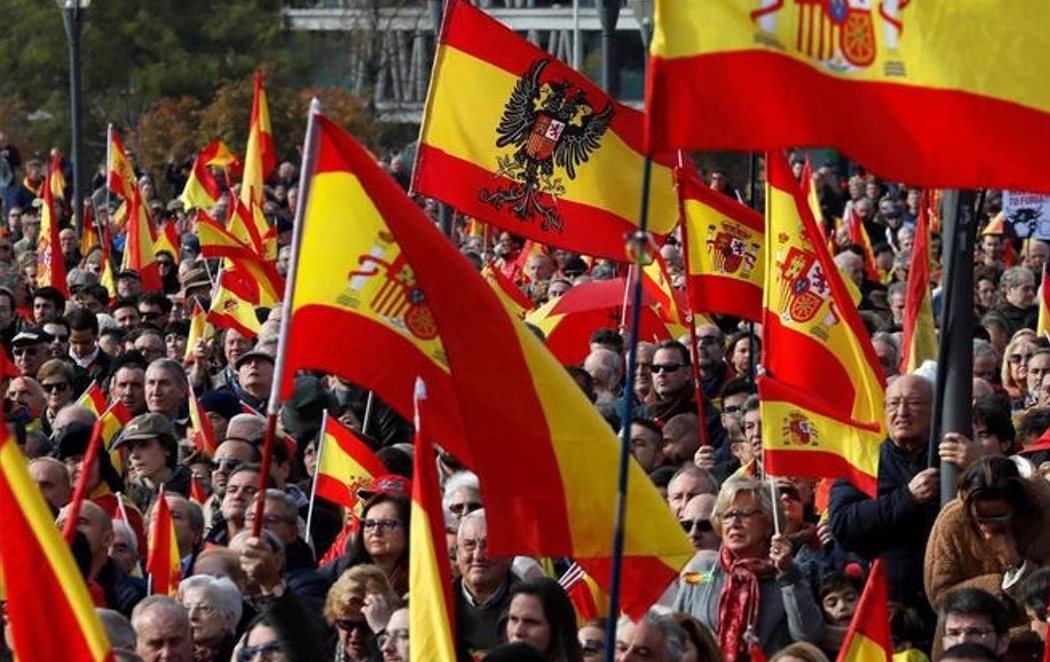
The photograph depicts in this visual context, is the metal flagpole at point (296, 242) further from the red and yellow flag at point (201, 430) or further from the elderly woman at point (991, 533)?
the red and yellow flag at point (201, 430)

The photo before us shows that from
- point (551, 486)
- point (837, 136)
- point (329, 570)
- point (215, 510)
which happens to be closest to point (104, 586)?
point (329, 570)

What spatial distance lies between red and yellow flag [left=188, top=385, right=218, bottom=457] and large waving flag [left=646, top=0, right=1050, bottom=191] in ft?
23.7

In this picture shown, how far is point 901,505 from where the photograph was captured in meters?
11.0

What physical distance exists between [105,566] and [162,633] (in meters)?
1.86

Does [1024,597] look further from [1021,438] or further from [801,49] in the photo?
[1021,438]

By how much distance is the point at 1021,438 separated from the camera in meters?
13.5

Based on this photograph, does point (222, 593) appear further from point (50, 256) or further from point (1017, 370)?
point (50, 256)

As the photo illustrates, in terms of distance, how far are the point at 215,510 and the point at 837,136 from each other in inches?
216

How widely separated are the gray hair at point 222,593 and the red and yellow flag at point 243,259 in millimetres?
8365

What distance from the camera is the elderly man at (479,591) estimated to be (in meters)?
10.3

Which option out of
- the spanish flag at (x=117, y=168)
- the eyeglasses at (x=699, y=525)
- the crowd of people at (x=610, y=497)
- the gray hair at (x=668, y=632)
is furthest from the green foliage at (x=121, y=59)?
the gray hair at (x=668, y=632)

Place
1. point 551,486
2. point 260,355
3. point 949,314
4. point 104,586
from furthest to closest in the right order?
1. point 260,355
2. point 104,586
3. point 949,314
4. point 551,486

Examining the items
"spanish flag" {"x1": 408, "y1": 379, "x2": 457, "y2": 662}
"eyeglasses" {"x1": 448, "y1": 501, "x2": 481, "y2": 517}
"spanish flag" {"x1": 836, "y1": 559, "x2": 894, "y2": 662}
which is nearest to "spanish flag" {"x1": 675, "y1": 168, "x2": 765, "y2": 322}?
"eyeglasses" {"x1": 448, "y1": 501, "x2": 481, "y2": 517}

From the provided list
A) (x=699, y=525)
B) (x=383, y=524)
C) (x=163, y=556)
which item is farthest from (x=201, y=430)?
(x=699, y=525)
